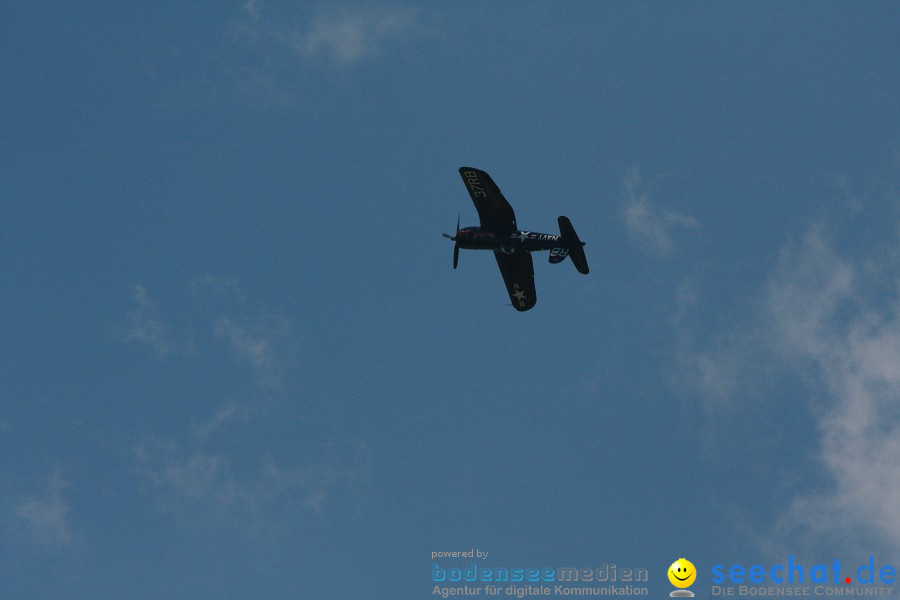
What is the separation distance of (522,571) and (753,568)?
50.4 ft

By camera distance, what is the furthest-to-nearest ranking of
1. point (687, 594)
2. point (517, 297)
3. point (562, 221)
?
point (517, 297)
point (562, 221)
point (687, 594)

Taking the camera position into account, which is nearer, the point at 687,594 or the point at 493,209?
the point at 687,594

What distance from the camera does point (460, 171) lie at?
238 feet

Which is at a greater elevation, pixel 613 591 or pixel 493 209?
pixel 493 209

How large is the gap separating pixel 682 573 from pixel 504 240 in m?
27.8

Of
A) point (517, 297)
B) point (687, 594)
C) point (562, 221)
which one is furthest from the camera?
point (517, 297)

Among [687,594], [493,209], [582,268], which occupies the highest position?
[493,209]

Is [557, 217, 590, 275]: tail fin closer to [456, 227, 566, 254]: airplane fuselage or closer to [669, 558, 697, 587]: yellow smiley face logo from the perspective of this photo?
[456, 227, 566, 254]: airplane fuselage

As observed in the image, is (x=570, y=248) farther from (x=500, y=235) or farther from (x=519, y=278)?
(x=519, y=278)

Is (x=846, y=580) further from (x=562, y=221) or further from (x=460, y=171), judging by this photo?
(x=460, y=171)

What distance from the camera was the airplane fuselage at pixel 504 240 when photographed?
7331cm

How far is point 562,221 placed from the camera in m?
71.2

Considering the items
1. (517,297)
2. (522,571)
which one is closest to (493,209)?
(517,297)

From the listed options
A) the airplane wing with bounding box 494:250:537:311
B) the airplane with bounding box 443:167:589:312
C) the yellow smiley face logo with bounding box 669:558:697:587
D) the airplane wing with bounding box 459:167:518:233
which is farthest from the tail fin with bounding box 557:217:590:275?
the yellow smiley face logo with bounding box 669:558:697:587
